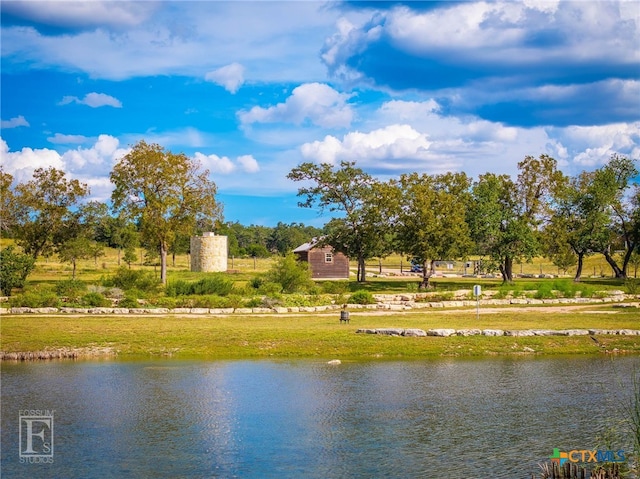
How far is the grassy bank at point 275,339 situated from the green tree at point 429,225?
27095 millimetres

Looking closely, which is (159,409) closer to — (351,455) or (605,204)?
(351,455)

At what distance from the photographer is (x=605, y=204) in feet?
252

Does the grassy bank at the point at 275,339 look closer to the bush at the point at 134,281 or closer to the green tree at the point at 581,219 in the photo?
the bush at the point at 134,281

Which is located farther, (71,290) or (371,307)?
(71,290)

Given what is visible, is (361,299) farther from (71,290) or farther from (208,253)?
(208,253)

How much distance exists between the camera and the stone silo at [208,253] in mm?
87125

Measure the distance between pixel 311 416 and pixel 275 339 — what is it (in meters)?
12.6

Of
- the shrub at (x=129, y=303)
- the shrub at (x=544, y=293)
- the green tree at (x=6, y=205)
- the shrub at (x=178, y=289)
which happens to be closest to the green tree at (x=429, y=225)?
the shrub at (x=544, y=293)

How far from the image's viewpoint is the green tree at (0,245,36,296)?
49906 mm

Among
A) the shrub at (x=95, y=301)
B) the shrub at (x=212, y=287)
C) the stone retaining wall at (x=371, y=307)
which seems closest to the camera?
the stone retaining wall at (x=371, y=307)

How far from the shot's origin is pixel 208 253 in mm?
87188

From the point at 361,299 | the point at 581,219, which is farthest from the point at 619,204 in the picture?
the point at 361,299

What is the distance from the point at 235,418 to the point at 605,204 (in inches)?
2651

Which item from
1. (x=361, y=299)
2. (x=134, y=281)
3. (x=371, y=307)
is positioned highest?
(x=134, y=281)
